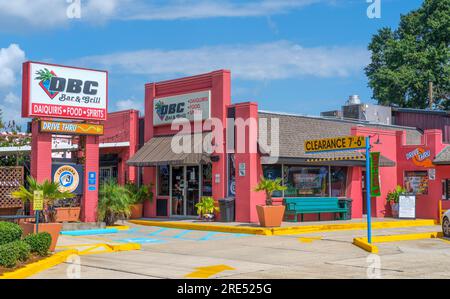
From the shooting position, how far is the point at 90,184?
23.1 metres

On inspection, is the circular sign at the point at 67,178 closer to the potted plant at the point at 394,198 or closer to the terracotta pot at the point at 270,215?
the terracotta pot at the point at 270,215

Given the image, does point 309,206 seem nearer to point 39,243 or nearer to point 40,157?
point 40,157

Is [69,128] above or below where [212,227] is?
above

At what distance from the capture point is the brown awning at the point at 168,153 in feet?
82.3

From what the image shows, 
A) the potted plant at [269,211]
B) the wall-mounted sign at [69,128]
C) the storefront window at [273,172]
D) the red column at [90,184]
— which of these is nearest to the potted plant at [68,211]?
the red column at [90,184]

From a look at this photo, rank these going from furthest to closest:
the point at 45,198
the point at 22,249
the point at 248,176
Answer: the point at 248,176 → the point at 45,198 → the point at 22,249

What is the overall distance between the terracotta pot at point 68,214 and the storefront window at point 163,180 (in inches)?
215

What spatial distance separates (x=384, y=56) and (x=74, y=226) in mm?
37855

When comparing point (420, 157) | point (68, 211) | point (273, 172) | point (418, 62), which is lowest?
point (68, 211)

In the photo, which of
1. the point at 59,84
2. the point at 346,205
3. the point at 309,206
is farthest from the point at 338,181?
the point at 59,84

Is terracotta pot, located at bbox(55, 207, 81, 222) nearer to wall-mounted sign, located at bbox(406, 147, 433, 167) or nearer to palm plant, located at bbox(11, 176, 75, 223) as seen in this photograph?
palm plant, located at bbox(11, 176, 75, 223)

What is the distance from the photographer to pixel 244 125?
24.7 meters

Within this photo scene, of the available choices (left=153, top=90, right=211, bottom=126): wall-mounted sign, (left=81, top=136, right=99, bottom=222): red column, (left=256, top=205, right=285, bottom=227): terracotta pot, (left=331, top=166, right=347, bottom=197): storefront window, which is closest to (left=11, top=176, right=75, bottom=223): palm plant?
(left=81, top=136, right=99, bottom=222): red column

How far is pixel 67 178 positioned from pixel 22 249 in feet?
32.7
